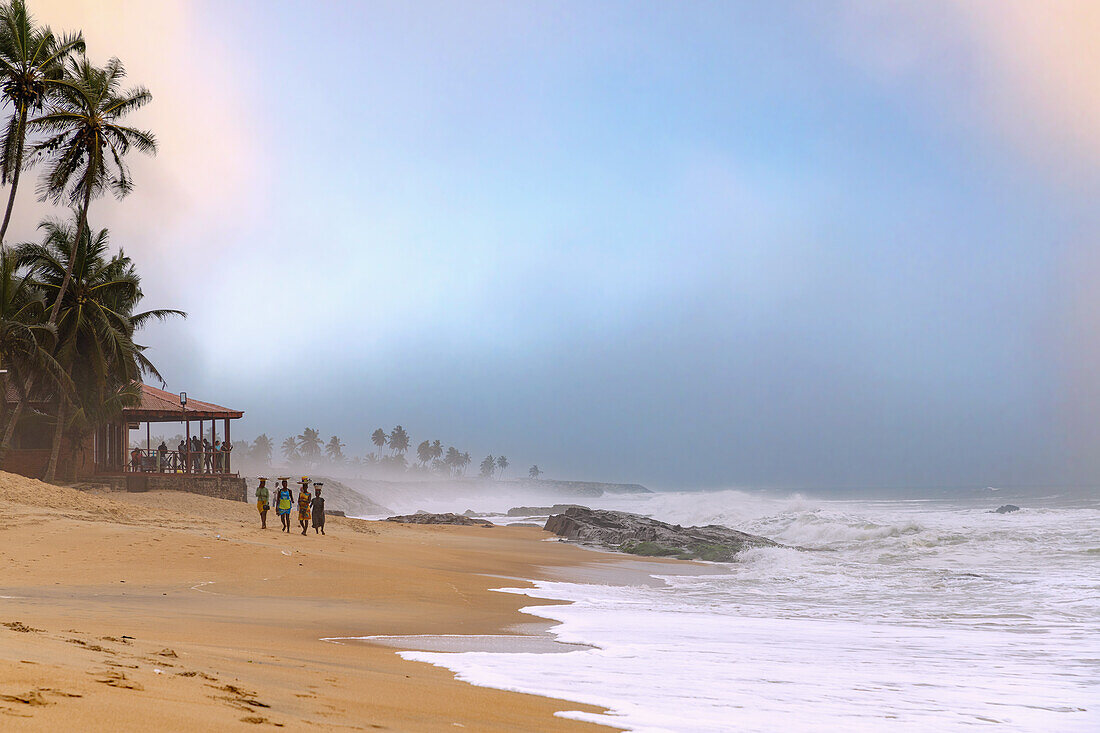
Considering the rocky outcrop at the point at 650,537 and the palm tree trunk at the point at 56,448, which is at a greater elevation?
the palm tree trunk at the point at 56,448

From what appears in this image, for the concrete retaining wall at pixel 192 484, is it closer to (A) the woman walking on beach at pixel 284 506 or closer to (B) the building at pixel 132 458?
(B) the building at pixel 132 458

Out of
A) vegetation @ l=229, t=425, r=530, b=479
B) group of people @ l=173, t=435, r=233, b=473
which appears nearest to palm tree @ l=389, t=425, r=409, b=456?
vegetation @ l=229, t=425, r=530, b=479

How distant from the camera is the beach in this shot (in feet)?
12.4

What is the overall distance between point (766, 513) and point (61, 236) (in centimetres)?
3553

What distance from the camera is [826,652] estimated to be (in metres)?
8.40

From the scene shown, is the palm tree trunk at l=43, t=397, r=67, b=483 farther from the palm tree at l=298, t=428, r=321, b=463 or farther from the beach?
the palm tree at l=298, t=428, r=321, b=463

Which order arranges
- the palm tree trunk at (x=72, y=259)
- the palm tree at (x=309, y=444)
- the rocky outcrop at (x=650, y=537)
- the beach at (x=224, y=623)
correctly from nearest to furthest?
the beach at (x=224, y=623) → the rocky outcrop at (x=650, y=537) → the palm tree trunk at (x=72, y=259) → the palm tree at (x=309, y=444)

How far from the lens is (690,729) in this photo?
16.0ft

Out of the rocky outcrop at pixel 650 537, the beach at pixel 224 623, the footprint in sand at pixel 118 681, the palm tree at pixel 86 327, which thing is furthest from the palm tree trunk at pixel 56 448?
the footprint in sand at pixel 118 681

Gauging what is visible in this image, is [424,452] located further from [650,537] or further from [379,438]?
[650,537]

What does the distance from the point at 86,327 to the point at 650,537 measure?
21.0 m

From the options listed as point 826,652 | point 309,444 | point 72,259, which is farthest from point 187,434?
point 309,444

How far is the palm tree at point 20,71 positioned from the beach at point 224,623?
1170 centimetres

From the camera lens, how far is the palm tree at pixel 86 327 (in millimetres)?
27672
